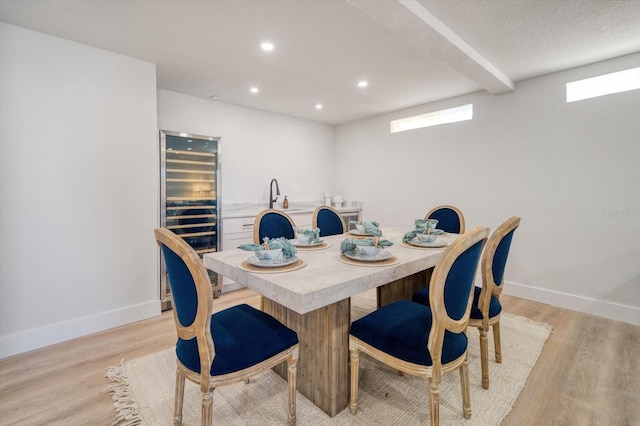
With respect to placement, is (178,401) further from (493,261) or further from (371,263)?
(493,261)

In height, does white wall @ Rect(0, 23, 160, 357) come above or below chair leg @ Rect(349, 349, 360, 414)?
above

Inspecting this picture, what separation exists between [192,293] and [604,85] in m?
3.95

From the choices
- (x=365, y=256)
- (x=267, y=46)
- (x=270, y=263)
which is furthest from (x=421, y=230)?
(x=267, y=46)

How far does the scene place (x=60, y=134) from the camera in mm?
2340

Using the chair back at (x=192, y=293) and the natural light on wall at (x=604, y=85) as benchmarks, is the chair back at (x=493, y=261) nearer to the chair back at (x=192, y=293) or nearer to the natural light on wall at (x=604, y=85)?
the chair back at (x=192, y=293)

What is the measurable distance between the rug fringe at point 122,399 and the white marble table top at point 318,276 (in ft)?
2.84

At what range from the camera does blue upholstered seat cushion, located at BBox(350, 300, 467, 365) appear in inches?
51.3

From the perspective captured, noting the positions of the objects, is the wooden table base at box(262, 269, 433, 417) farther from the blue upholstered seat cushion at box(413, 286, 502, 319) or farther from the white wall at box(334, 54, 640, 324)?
the white wall at box(334, 54, 640, 324)

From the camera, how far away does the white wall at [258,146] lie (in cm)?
368

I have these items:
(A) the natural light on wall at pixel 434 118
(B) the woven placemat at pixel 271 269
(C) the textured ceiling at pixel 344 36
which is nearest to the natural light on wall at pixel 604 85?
(C) the textured ceiling at pixel 344 36

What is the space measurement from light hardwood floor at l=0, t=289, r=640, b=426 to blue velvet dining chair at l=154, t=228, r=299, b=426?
78 cm

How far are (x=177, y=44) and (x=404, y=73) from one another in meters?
2.17

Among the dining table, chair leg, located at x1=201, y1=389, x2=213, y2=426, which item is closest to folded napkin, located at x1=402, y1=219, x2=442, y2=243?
the dining table

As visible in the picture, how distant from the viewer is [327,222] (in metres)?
2.96
